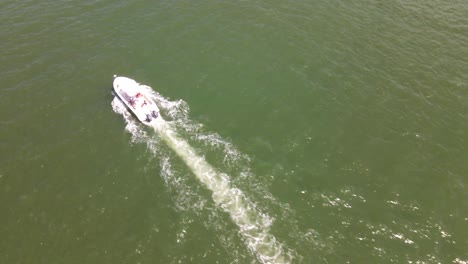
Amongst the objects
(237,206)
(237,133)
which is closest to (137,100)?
(237,133)

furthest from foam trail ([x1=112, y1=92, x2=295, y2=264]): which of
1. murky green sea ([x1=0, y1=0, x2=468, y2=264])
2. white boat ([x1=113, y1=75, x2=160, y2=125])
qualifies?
white boat ([x1=113, y1=75, x2=160, y2=125])

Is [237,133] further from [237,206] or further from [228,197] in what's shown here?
[237,206]

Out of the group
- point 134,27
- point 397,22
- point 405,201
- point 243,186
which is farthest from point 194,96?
point 397,22

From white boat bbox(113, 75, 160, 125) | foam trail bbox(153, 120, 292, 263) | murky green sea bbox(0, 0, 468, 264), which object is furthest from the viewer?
white boat bbox(113, 75, 160, 125)

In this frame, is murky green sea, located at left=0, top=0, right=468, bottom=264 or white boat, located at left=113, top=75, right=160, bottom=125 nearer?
murky green sea, located at left=0, top=0, right=468, bottom=264

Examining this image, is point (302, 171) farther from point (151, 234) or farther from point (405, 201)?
point (151, 234)

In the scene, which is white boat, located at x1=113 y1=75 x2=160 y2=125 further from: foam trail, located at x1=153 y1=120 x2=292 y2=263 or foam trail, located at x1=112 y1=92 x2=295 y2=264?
foam trail, located at x1=153 y1=120 x2=292 y2=263
